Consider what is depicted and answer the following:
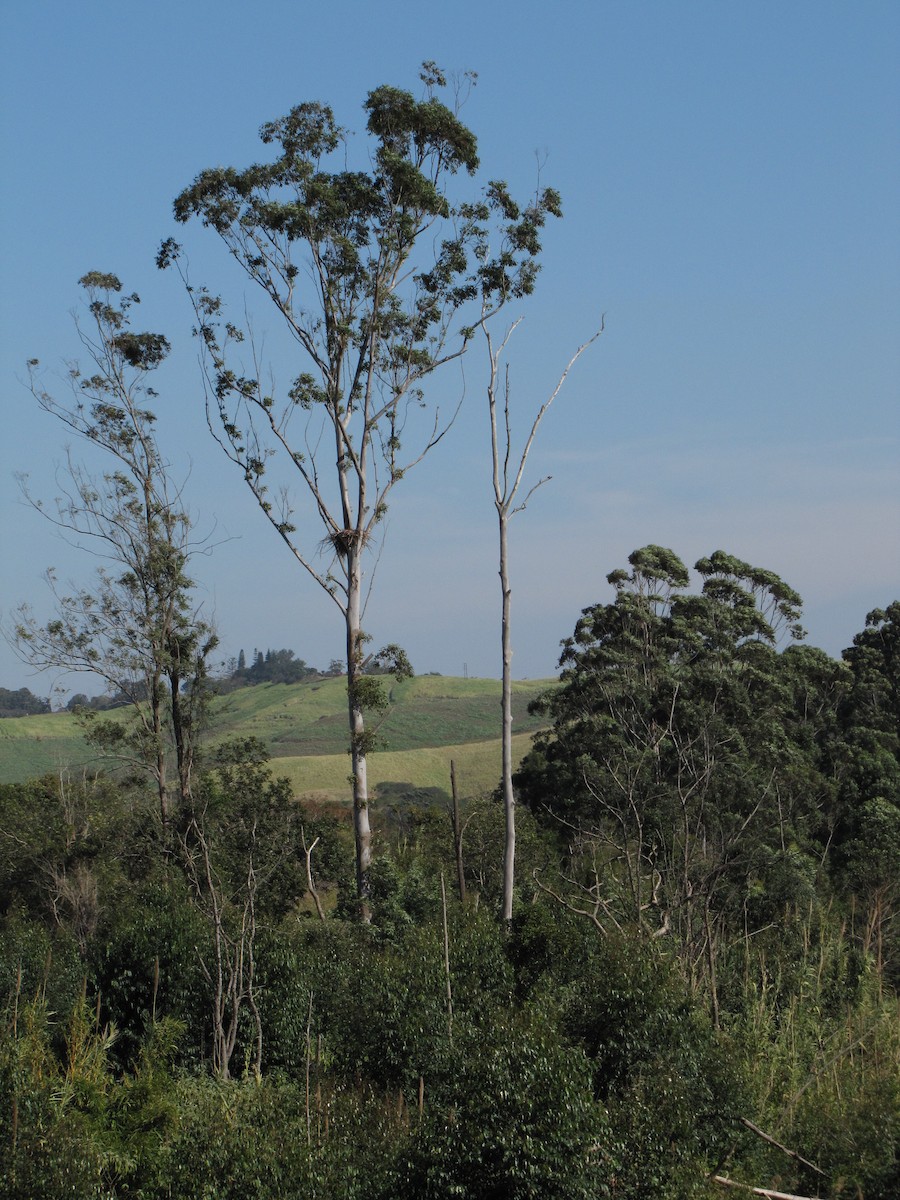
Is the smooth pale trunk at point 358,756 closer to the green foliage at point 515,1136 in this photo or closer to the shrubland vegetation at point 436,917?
the shrubland vegetation at point 436,917

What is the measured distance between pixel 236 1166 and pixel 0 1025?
7718 mm

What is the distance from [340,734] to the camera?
102 metres

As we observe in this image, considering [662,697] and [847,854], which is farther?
[662,697]

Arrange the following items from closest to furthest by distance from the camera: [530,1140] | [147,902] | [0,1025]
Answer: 1. [530,1140]
2. [0,1025]
3. [147,902]

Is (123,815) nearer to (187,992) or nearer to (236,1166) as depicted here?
(187,992)

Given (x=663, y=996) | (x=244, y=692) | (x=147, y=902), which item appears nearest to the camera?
(x=663, y=996)

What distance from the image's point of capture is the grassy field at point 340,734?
75500 millimetres

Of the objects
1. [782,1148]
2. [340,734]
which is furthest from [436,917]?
[340,734]


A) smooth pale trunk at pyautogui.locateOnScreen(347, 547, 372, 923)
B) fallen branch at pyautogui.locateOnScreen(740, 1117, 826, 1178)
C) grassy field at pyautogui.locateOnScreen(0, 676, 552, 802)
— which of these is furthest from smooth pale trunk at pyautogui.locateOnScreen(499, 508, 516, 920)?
grassy field at pyautogui.locateOnScreen(0, 676, 552, 802)

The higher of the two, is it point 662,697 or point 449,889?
point 662,697

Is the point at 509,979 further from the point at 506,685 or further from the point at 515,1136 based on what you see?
the point at 515,1136

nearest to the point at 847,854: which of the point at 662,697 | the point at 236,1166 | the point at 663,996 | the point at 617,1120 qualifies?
the point at 662,697

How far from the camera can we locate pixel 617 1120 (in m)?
12.5

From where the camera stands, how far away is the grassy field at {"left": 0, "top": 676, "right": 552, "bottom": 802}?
2972 inches
